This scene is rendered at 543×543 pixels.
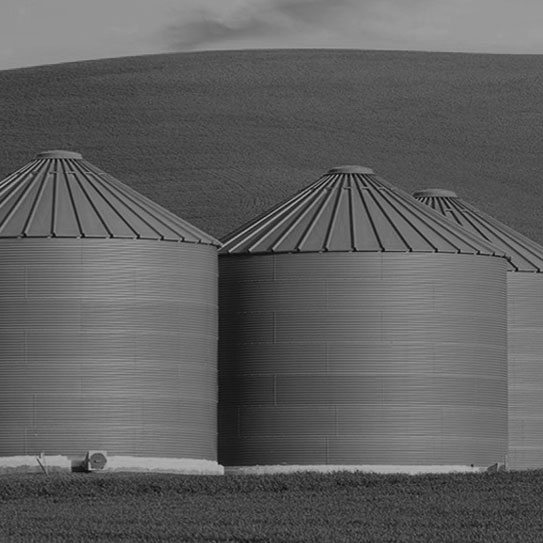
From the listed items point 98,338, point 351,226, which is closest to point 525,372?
point 351,226

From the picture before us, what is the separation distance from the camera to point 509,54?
14700 centimetres

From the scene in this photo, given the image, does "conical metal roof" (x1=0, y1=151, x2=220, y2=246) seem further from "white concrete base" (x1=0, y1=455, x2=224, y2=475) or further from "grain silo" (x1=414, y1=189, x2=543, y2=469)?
"grain silo" (x1=414, y1=189, x2=543, y2=469)

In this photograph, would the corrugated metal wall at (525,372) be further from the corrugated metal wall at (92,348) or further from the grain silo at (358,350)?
the corrugated metal wall at (92,348)

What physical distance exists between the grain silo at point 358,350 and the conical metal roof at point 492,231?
19.6 ft

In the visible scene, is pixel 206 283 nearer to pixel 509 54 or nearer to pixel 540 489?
pixel 540 489

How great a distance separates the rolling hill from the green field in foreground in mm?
55783

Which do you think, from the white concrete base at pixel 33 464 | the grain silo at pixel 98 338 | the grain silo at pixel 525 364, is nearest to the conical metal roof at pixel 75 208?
Result: the grain silo at pixel 98 338

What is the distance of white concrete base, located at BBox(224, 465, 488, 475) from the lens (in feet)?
161

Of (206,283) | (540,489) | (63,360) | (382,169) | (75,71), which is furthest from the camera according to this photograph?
(75,71)

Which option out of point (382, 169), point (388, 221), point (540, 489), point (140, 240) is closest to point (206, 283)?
point (140, 240)

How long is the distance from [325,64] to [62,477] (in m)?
100

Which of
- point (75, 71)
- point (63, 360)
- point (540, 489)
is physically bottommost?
point (540, 489)

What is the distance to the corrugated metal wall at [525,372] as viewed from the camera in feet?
184

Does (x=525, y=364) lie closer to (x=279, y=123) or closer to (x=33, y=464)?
(x=33, y=464)
